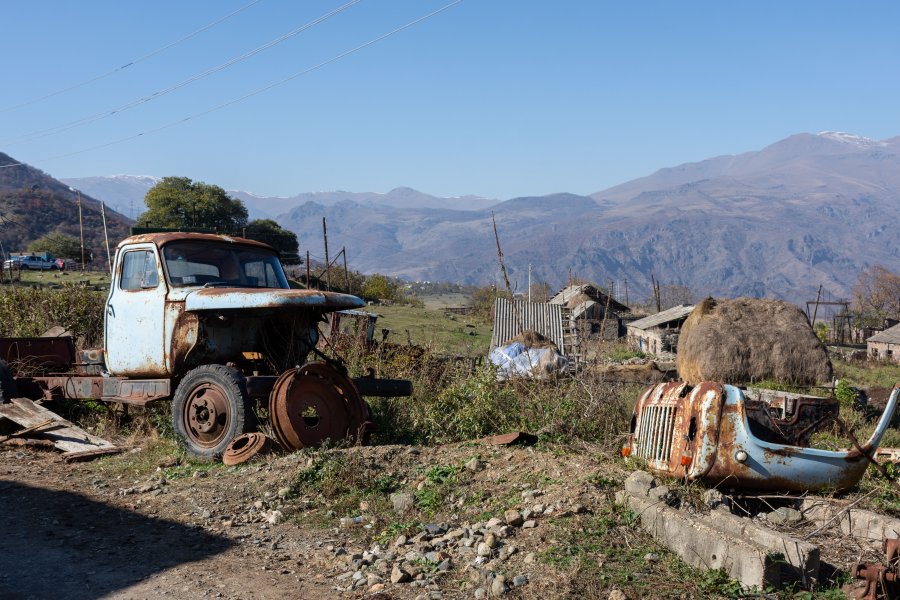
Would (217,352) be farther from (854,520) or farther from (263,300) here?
(854,520)

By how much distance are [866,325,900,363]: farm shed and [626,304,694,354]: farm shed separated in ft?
29.0

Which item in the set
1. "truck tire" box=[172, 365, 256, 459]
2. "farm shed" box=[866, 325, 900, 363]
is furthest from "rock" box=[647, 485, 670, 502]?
"farm shed" box=[866, 325, 900, 363]

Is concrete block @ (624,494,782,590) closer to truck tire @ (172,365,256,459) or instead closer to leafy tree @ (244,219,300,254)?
truck tire @ (172,365,256,459)

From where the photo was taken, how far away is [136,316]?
9.14m

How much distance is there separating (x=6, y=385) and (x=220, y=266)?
3.14 metres

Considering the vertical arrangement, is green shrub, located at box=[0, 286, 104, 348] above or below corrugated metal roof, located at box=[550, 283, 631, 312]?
above

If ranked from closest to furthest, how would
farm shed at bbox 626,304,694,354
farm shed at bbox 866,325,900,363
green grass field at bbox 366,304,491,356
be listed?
1. green grass field at bbox 366,304,491,356
2. farm shed at bbox 626,304,694,354
3. farm shed at bbox 866,325,900,363

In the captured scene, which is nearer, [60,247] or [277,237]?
[277,237]

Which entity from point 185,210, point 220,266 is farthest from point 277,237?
point 220,266

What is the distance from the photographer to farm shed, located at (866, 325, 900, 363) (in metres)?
32.3

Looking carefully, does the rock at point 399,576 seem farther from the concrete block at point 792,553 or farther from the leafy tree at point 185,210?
the leafy tree at point 185,210

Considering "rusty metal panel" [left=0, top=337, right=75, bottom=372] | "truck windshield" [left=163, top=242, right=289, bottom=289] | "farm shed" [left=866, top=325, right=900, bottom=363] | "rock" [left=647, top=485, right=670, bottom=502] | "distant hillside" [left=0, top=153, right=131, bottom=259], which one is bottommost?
"farm shed" [left=866, top=325, right=900, bottom=363]

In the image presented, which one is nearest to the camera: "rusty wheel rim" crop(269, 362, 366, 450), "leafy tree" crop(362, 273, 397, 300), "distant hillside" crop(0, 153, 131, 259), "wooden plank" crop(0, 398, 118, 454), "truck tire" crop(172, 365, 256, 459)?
"rusty wheel rim" crop(269, 362, 366, 450)

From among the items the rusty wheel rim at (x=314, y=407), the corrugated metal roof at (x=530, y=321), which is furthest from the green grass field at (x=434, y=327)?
the rusty wheel rim at (x=314, y=407)
